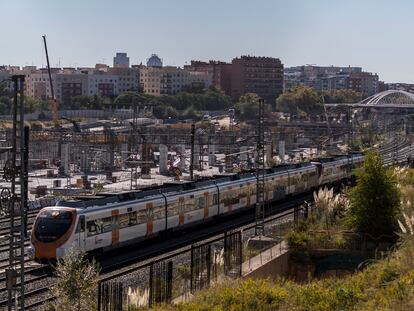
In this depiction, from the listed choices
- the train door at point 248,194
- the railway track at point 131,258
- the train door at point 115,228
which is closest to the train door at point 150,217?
the railway track at point 131,258

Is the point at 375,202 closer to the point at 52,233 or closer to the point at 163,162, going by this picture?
the point at 52,233

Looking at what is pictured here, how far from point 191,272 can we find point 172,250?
6925 millimetres

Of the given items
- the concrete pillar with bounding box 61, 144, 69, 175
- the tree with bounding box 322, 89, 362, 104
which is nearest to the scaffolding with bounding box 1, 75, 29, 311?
the concrete pillar with bounding box 61, 144, 69, 175

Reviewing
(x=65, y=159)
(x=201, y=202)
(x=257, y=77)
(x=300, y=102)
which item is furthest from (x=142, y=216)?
(x=257, y=77)

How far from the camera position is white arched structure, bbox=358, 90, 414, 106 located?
13750 cm

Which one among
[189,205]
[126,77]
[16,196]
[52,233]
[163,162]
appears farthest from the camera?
[126,77]

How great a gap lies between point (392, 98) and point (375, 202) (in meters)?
126

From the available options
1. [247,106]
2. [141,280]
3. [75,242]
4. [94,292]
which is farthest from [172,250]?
[247,106]

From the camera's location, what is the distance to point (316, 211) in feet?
78.0

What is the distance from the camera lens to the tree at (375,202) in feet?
66.1

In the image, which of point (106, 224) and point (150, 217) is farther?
point (150, 217)

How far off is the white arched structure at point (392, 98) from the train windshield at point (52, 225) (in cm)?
12092

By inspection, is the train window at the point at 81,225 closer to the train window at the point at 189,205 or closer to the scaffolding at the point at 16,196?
the train window at the point at 189,205

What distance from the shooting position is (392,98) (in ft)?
468
